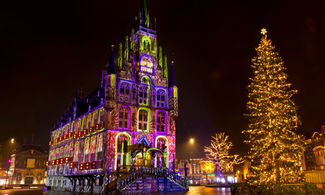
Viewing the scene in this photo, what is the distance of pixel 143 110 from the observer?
41.7m

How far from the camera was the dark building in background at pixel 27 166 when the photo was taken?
83062mm

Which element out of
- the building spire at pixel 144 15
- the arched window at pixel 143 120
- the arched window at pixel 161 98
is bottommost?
the arched window at pixel 143 120

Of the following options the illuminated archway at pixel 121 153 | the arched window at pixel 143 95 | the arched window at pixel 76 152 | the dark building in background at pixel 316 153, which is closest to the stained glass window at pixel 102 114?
the illuminated archway at pixel 121 153

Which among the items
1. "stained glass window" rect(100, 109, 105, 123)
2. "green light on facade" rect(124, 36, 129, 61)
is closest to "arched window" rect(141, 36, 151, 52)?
"green light on facade" rect(124, 36, 129, 61)

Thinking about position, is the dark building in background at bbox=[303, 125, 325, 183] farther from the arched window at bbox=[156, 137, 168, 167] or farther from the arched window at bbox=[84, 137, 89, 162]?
the arched window at bbox=[84, 137, 89, 162]

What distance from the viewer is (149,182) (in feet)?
115

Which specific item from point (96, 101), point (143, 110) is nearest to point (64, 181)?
point (96, 101)

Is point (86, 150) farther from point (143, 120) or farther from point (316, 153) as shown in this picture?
point (316, 153)

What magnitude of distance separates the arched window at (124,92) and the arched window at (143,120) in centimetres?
304

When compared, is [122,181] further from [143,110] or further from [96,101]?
[96,101]

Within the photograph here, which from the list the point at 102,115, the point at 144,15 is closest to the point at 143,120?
the point at 102,115

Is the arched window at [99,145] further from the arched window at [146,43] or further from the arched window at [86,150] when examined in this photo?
the arched window at [146,43]

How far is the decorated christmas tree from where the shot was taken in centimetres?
2283

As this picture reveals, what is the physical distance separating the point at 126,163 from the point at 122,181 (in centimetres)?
530
